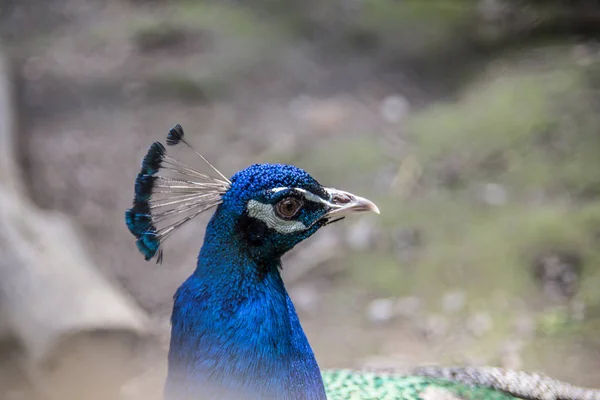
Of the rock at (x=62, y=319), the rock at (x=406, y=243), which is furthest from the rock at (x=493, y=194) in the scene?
the rock at (x=62, y=319)

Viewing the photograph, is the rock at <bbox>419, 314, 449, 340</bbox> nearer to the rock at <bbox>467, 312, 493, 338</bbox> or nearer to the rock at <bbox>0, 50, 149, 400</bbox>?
the rock at <bbox>467, 312, 493, 338</bbox>

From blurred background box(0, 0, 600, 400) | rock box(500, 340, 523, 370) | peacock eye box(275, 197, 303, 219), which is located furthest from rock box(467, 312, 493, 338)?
peacock eye box(275, 197, 303, 219)

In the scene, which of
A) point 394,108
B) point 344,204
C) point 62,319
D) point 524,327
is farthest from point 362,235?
point 344,204

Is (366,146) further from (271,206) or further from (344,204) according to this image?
(271,206)

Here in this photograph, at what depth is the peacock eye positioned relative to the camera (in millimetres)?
1502

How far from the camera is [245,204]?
58.6 inches

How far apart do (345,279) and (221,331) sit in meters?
1.86

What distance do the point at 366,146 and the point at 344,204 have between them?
2.52 meters

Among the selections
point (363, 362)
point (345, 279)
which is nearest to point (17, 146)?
point (345, 279)

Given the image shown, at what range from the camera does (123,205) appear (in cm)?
380

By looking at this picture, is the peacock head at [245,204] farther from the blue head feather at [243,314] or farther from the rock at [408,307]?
the rock at [408,307]

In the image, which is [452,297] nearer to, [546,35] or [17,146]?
[546,35]

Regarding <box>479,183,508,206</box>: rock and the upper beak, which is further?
<box>479,183,508,206</box>: rock

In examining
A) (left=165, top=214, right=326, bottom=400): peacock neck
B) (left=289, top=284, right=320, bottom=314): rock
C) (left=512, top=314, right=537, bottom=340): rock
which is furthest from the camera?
(left=289, top=284, right=320, bottom=314): rock
